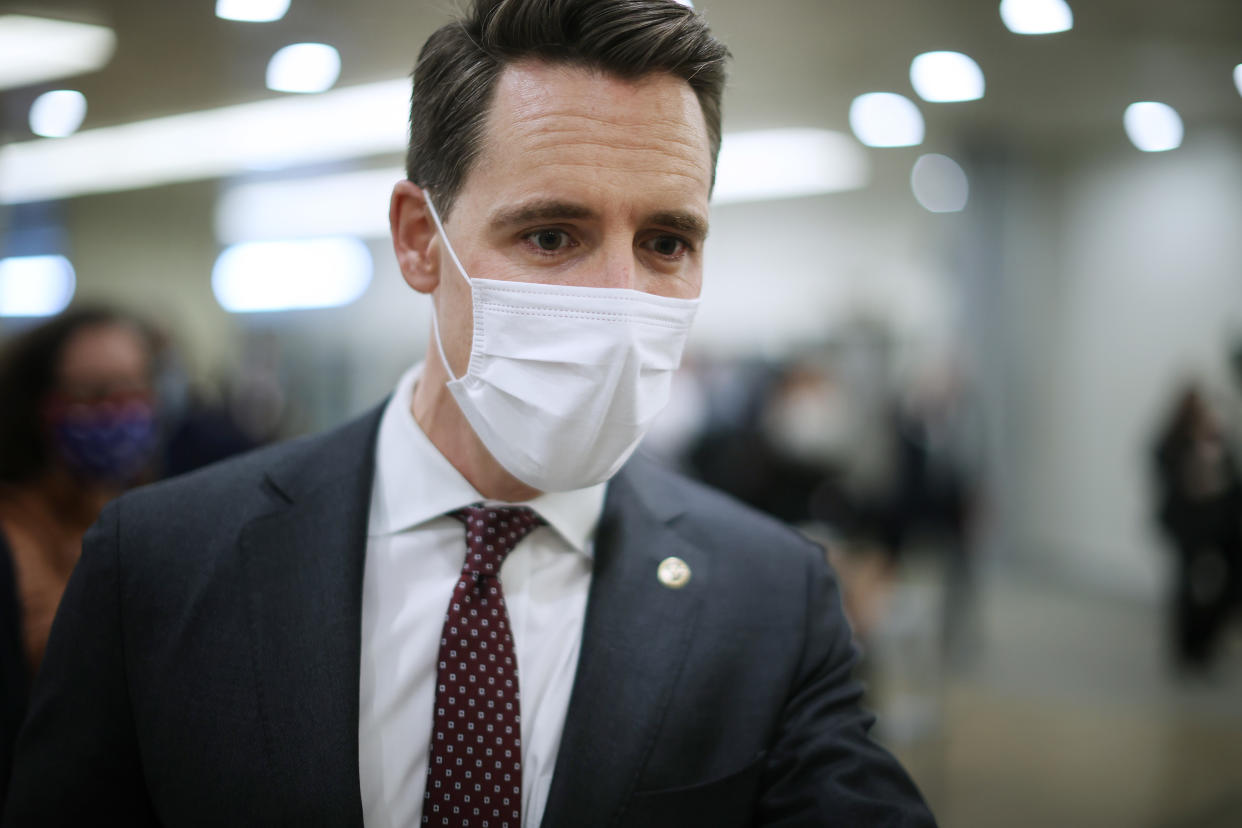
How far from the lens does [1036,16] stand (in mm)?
2240

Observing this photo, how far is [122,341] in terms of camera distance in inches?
89.8

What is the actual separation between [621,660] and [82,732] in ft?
2.49

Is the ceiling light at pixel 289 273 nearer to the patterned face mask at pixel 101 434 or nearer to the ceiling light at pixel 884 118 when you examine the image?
the patterned face mask at pixel 101 434

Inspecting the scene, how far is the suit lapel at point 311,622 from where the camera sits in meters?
1.12

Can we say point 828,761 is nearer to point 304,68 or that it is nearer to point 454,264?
point 454,264

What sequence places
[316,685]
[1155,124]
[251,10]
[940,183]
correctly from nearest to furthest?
[316,685] → [251,10] → [1155,124] → [940,183]

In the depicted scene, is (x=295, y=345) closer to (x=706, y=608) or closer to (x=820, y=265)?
(x=706, y=608)

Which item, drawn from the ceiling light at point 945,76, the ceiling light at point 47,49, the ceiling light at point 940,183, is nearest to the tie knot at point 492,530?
the ceiling light at point 47,49

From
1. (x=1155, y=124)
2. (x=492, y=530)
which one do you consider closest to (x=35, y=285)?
(x=492, y=530)

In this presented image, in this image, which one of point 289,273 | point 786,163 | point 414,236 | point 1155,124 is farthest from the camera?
point 786,163

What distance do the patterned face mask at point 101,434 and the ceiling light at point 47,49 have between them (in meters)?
0.80

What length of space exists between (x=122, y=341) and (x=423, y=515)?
57.5 inches

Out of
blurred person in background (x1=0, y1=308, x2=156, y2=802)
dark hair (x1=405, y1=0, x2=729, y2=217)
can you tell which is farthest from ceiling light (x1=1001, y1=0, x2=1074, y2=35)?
blurred person in background (x1=0, y1=308, x2=156, y2=802)

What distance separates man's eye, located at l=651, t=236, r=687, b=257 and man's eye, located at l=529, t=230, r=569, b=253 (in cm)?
15
